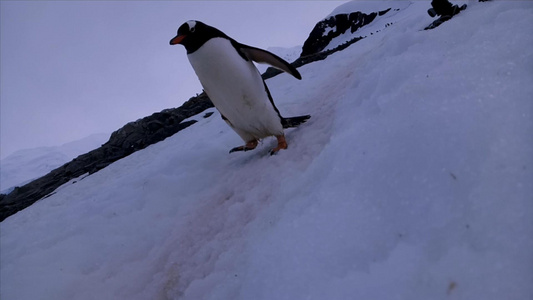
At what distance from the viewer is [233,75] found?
10.7ft

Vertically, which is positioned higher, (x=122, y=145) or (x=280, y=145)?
(x=122, y=145)

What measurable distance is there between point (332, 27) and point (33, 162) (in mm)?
131971

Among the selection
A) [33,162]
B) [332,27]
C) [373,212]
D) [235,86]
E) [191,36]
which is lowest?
[373,212]

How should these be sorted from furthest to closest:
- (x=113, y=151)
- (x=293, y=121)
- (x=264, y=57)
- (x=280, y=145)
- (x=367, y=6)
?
(x=367, y=6)
(x=113, y=151)
(x=293, y=121)
(x=264, y=57)
(x=280, y=145)

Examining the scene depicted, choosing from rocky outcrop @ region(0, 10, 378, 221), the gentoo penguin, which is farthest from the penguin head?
rocky outcrop @ region(0, 10, 378, 221)

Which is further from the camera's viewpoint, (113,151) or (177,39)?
(113,151)

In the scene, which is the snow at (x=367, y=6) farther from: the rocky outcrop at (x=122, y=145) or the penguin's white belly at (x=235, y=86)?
the penguin's white belly at (x=235, y=86)

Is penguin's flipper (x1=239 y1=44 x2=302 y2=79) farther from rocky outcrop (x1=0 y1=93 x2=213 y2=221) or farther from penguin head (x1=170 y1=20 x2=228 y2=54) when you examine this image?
rocky outcrop (x1=0 y1=93 x2=213 y2=221)

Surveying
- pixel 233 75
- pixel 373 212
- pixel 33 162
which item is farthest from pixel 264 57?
pixel 33 162

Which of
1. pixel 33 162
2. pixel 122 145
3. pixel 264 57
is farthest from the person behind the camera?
pixel 33 162

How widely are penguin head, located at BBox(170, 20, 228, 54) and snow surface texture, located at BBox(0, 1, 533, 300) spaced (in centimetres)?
130

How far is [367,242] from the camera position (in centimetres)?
141

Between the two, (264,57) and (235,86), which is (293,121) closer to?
(264,57)

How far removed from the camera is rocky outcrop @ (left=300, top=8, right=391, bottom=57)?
23.9m
